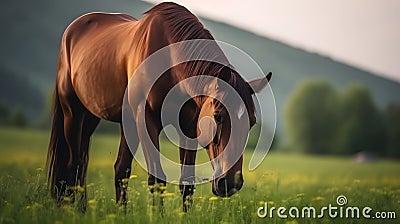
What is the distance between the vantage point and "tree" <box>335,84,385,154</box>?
214 inches

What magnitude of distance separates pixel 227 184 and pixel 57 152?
146cm

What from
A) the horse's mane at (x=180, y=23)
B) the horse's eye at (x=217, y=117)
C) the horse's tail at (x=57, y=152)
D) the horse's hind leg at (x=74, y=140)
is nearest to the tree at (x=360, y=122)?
the horse's mane at (x=180, y=23)

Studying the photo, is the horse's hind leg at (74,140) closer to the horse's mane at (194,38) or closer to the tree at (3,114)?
the tree at (3,114)

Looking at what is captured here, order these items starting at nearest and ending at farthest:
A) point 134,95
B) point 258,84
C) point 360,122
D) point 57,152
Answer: point 258,84, point 134,95, point 57,152, point 360,122

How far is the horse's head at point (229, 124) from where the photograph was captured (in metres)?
3.46

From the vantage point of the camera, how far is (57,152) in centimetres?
435

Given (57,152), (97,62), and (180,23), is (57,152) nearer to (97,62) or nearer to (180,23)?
(97,62)

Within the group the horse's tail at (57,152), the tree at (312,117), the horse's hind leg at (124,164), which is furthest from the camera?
the tree at (312,117)

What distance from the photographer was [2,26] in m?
4.31

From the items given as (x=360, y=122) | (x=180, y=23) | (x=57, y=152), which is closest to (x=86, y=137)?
(x=57, y=152)

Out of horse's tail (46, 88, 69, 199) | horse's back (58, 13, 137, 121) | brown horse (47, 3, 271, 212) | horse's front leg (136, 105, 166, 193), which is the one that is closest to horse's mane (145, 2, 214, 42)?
brown horse (47, 3, 271, 212)

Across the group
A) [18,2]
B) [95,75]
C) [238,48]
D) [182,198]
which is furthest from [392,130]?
[18,2]

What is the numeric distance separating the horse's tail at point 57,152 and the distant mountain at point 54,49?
0.31 meters

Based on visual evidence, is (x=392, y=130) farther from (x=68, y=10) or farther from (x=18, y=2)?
(x=18, y=2)
